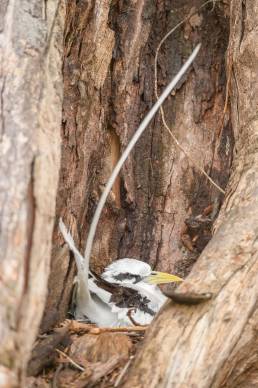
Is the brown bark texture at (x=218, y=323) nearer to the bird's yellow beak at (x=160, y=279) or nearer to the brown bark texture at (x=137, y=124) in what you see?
the bird's yellow beak at (x=160, y=279)

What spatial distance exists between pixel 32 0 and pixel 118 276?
95cm

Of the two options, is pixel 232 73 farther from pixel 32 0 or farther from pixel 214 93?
pixel 32 0

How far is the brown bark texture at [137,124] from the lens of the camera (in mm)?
2287

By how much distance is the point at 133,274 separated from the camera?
2.18m

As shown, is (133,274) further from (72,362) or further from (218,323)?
(218,323)

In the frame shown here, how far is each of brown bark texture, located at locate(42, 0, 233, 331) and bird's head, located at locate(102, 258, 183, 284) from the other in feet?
0.44

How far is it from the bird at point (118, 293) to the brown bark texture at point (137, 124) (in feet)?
0.62

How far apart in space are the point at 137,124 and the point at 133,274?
25.4 inches

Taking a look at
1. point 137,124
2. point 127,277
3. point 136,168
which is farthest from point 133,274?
point 137,124

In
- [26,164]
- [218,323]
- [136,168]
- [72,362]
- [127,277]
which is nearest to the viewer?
[26,164]

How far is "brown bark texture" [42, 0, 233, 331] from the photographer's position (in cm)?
229

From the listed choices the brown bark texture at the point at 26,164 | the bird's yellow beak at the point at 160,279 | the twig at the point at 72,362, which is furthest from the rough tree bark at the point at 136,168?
the bird's yellow beak at the point at 160,279

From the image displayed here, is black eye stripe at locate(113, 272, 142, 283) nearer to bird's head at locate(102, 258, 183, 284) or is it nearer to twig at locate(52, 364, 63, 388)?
bird's head at locate(102, 258, 183, 284)

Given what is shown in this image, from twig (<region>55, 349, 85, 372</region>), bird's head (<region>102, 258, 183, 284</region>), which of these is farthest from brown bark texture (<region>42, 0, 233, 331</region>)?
twig (<region>55, 349, 85, 372</region>)
